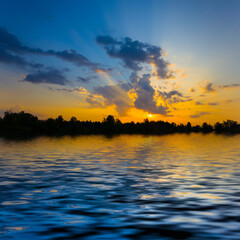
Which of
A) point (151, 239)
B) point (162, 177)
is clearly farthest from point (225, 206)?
point (162, 177)

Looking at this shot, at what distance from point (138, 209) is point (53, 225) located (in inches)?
197

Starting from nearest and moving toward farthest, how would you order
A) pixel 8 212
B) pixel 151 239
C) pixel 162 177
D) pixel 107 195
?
1. pixel 151 239
2. pixel 8 212
3. pixel 107 195
4. pixel 162 177

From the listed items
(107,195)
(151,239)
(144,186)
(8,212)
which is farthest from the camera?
(144,186)

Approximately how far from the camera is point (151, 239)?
11695 mm

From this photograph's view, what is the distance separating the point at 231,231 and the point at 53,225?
25.6ft

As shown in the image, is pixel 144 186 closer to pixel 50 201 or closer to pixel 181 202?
pixel 181 202

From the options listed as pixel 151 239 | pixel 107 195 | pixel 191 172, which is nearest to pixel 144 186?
pixel 107 195

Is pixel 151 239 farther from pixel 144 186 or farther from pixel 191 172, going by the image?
pixel 191 172

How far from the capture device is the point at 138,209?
16188 mm

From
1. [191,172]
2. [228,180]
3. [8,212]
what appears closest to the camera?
[8,212]

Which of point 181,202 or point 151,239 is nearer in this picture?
point 151,239

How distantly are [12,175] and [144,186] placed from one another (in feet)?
44.4

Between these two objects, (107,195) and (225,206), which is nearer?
(225,206)

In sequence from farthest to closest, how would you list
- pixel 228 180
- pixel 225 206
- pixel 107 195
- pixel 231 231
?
pixel 228 180 < pixel 107 195 < pixel 225 206 < pixel 231 231
